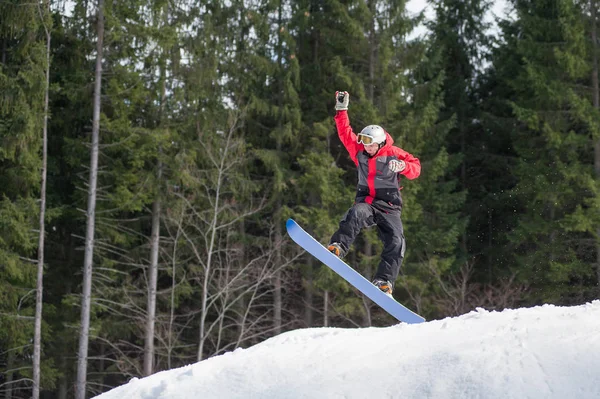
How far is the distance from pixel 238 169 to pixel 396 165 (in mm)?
15352

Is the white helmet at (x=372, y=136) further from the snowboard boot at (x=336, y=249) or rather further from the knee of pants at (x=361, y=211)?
the snowboard boot at (x=336, y=249)

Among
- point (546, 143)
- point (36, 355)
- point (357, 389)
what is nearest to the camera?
point (357, 389)

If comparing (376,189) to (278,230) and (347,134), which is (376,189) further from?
(278,230)

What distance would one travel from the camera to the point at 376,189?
7883 mm

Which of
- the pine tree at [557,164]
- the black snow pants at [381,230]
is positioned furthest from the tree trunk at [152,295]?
the black snow pants at [381,230]

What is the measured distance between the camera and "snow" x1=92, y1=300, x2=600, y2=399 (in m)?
5.27

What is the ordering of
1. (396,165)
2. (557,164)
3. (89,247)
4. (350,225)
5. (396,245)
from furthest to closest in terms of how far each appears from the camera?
(557,164)
(89,247)
(396,245)
(350,225)
(396,165)

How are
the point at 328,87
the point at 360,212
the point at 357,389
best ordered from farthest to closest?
1. the point at 328,87
2. the point at 360,212
3. the point at 357,389

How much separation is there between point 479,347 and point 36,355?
1455cm

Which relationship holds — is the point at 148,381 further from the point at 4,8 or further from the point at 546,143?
the point at 546,143

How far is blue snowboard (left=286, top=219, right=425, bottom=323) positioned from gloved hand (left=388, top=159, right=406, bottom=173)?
103 centimetres

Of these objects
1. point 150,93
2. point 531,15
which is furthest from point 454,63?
point 150,93

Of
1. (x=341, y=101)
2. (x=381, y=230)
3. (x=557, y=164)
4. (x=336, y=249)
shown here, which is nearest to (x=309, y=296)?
(x=557, y=164)

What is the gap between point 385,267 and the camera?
8.15 metres
